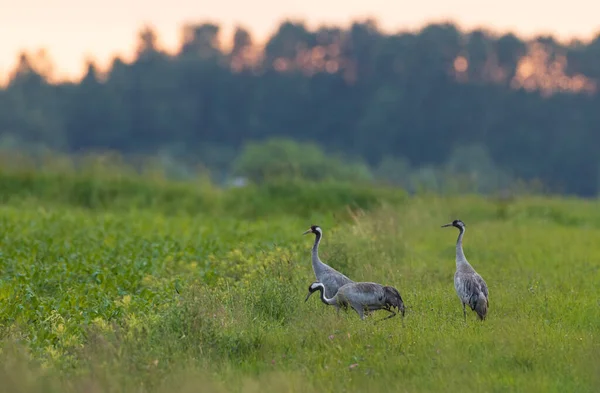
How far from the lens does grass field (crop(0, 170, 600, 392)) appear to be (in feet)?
30.8

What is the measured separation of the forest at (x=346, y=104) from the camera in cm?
7781

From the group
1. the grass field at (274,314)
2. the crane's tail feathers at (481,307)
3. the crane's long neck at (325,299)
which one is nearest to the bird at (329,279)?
the grass field at (274,314)

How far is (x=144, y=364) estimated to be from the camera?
371 inches

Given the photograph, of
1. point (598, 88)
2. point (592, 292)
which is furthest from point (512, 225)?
point (598, 88)

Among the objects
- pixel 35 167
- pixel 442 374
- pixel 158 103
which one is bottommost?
pixel 158 103

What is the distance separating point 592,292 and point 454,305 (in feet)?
8.92

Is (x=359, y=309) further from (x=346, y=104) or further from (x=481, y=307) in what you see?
(x=346, y=104)

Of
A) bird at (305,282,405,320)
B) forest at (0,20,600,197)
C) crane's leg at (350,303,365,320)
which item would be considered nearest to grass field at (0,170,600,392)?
crane's leg at (350,303,365,320)

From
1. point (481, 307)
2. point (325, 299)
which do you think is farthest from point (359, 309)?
point (481, 307)

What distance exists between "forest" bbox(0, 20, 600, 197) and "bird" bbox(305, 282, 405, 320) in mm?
54761

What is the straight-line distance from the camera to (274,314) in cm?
1230

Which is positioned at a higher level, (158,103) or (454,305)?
(454,305)

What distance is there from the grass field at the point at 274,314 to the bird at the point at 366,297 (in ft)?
0.65

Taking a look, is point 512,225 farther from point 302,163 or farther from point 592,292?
point 302,163
